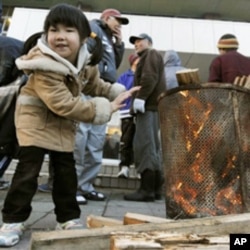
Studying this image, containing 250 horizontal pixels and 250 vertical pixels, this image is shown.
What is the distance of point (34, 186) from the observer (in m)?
1.85

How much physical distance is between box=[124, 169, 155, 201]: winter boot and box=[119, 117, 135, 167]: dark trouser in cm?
94

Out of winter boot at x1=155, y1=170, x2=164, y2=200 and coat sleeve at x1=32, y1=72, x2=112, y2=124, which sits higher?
coat sleeve at x1=32, y1=72, x2=112, y2=124

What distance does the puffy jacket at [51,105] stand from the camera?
1835 mm

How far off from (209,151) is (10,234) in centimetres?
115

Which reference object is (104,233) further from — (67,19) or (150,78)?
(150,78)

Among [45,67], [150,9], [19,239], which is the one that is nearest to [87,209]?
[19,239]

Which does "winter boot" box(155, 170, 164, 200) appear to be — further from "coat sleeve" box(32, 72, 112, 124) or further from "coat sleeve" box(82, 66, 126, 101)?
"coat sleeve" box(32, 72, 112, 124)

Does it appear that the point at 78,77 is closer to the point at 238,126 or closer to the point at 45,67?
the point at 45,67

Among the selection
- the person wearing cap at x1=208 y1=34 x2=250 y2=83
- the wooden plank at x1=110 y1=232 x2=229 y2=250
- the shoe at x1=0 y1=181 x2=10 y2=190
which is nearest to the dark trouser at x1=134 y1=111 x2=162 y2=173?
the person wearing cap at x1=208 y1=34 x2=250 y2=83

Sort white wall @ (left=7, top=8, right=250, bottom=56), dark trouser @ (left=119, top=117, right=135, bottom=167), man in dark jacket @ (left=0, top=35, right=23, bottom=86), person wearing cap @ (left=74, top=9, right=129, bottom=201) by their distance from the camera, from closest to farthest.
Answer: man in dark jacket @ (left=0, top=35, right=23, bottom=86) < person wearing cap @ (left=74, top=9, right=129, bottom=201) < dark trouser @ (left=119, top=117, right=135, bottom=167) < white wall @ (left=7, top=8, right=250, bottom=56)

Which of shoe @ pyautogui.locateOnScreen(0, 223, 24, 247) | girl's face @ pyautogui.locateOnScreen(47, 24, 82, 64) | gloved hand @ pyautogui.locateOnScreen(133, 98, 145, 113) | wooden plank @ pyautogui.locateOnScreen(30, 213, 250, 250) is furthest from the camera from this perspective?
gloved hand @ pyautogui.locateOnScreen(133, 98, 145, 113)

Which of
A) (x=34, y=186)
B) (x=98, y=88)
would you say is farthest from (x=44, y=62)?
(x=34, y=186)

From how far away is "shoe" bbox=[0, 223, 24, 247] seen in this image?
1.60 meters

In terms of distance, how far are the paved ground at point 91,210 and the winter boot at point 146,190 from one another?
0.24 feet
